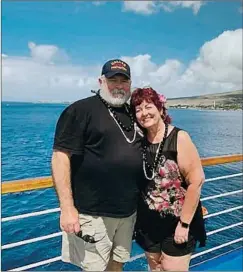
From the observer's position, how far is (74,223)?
137 centimetres

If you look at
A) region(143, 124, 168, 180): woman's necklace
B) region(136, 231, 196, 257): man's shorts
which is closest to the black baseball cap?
region(143, 124, 168, 180): woman's necklace

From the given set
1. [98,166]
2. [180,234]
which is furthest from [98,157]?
[180,234]

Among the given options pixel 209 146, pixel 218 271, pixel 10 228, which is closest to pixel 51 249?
pixel 10 228

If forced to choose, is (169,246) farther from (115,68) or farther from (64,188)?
(115,68)

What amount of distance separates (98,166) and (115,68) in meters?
0.43

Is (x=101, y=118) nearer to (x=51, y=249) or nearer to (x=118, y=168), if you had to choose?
(x=118, y=168)

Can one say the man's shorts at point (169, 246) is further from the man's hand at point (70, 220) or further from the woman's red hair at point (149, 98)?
the woman's red hair at point (149, 98)

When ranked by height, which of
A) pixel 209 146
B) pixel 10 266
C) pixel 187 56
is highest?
pixel 187 56

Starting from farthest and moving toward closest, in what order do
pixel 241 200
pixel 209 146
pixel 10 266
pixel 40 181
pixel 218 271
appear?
pixel 209 146
pixel 241 200
pixel 10 266
pixel 218 271
pixel 40 181

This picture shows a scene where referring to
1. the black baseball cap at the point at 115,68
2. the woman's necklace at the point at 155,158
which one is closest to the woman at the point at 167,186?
the woman's necklace at the point at 155,158

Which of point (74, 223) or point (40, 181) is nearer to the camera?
point (74, 223)

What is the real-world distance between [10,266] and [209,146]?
21.0 metres

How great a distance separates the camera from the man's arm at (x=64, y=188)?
4.41 feet

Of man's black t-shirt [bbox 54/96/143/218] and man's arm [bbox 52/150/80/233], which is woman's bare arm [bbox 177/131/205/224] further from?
man's arm [bbox 52/150/80/233]
